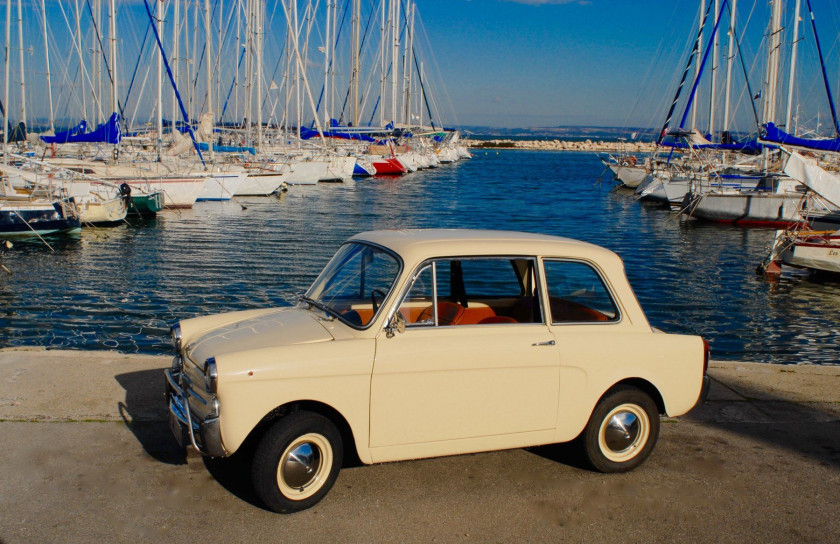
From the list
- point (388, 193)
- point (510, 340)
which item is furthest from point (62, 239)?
point (388, 193)

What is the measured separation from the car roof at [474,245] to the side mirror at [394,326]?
0.41 m

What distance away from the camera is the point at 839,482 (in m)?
4.99

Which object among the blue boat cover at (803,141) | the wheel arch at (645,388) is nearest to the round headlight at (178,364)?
the wheel arch at (645,388)

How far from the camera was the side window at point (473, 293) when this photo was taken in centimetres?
479

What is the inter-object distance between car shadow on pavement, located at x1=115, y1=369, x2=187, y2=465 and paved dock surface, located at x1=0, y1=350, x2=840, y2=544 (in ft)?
0.06

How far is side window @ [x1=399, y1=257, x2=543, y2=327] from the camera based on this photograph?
4.79 meters

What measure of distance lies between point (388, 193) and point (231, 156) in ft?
31.3

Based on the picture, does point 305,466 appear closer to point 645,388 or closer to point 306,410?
point 306,410

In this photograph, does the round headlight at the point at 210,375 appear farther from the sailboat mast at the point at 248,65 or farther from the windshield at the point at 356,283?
the sailboat mast at the point at 248,65

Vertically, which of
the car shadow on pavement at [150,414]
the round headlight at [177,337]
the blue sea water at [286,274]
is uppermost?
the round headlight at [177,337]

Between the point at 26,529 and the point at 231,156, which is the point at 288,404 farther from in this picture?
the point at 231,156

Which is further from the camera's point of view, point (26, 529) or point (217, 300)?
point (217, 300)

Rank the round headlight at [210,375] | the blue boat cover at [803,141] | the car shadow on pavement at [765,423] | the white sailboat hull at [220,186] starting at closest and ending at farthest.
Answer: the round headlight at [210,375]
the car shadow on pavement at [765,423]
the blue boat cover at [803,141]
the white sailboat hull at [220,186]

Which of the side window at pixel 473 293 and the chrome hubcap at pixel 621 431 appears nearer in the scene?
the side window at pixel 473 293
